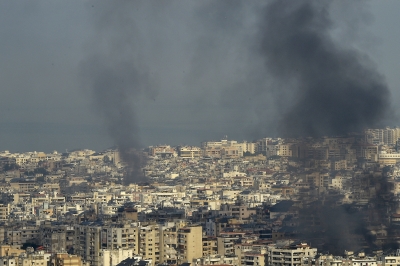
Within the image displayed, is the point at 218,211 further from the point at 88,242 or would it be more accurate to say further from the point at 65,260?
the point at 65,260

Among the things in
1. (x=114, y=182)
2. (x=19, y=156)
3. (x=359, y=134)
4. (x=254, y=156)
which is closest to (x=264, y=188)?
(x=114, y=182)

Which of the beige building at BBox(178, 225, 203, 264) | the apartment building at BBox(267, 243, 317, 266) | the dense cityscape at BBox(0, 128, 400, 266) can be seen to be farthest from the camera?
the beige building at BBox(178, 225, 203, 264)

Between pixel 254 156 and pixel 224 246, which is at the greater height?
pixel 254 156

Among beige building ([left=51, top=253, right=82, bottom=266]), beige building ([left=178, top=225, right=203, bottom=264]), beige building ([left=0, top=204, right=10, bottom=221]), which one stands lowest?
beige building ([left=51, top=253, right=82, bottom=266])

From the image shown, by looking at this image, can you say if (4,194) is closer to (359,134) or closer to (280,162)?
(280,162)

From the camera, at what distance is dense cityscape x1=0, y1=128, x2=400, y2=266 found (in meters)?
22.9

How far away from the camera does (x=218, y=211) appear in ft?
115

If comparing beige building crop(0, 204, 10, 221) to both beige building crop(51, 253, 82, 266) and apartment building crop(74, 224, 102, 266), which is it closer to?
apartment building crop(74, 224, 102, 266)

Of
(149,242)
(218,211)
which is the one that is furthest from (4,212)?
(149,242)

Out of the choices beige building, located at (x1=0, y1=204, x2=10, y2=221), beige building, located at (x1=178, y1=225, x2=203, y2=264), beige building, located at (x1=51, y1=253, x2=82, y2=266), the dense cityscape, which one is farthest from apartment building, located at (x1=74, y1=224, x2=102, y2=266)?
beige building, located at (x1=0, y1=204, x2=10, y2=221)

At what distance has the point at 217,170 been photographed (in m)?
58.9

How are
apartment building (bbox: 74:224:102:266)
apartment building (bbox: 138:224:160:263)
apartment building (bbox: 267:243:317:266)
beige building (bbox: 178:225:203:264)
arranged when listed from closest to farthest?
apartment building (bbox: 267:243:317:266), apartment building (bbox: 74:224:102:266), beige building (bbox: 178:225:203:264), apartment building (bbox: 138:224:160:263)

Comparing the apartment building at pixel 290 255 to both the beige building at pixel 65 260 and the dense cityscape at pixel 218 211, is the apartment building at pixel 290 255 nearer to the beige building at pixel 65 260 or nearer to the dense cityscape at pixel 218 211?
the dense cityscape at pixel 218 211

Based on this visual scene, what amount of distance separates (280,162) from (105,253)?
31257 mm
